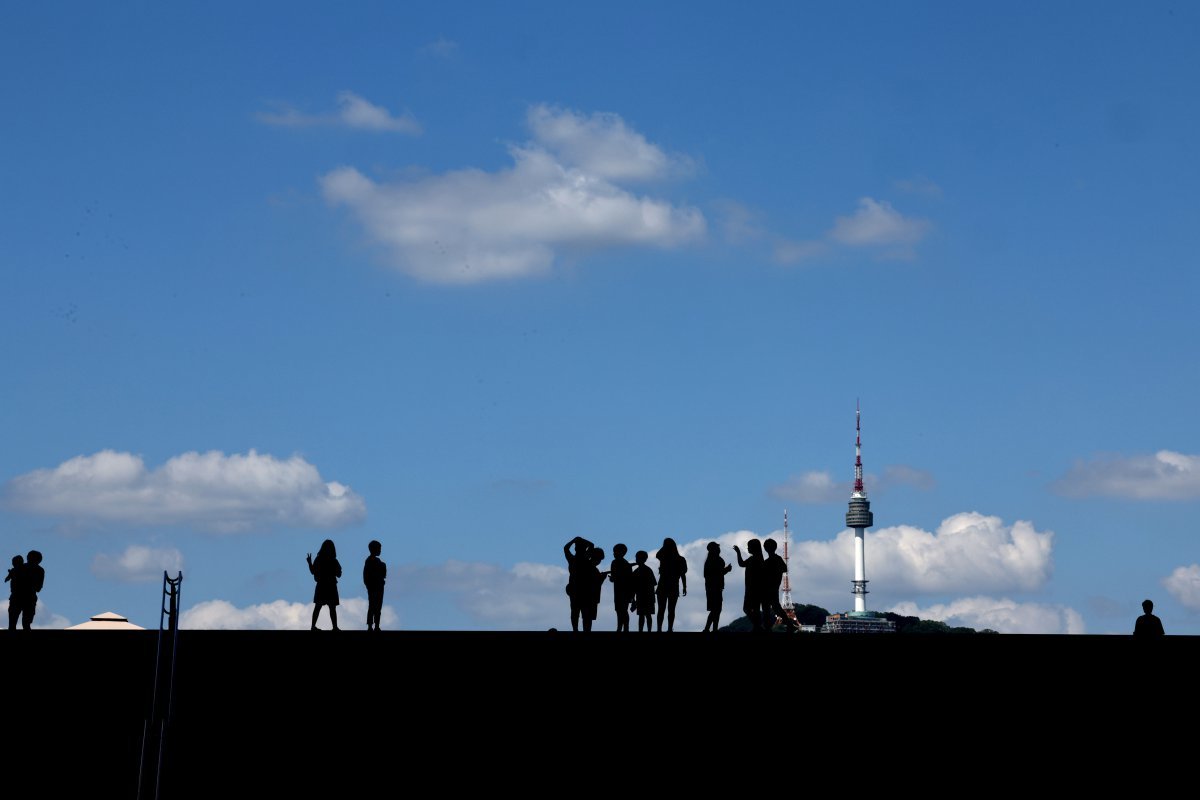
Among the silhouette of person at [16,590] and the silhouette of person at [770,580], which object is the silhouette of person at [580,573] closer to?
the silhouette of person at [770,580]

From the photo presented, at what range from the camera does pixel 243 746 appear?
18656 mm

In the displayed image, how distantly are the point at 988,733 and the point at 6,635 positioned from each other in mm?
11748

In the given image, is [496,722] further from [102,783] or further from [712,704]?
[102,783]

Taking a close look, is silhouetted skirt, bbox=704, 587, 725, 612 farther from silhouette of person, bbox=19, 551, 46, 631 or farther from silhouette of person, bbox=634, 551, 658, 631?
silhouette of person, bbox=19, 551, 46, 631

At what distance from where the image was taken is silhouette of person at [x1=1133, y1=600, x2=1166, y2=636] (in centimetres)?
2053

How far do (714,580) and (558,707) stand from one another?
151 inches

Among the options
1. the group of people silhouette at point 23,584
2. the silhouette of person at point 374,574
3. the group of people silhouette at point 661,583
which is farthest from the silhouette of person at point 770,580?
the group of people silhouette at point 23,584

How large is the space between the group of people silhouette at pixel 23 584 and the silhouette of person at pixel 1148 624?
14835 millimetres

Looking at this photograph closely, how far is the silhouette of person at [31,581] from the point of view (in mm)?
22344

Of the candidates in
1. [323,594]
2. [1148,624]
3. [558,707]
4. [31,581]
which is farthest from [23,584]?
[1148,624]

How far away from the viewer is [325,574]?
858 inches

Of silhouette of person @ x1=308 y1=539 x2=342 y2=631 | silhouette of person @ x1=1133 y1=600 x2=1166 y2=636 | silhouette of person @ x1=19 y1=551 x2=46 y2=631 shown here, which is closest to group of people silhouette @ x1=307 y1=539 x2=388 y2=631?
silhouette of person @ x1=308 y1=539 x2=342 y2=631

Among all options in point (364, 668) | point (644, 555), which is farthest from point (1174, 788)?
point (364, 668)

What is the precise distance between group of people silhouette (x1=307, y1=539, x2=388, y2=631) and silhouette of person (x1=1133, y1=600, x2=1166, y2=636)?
991cm
